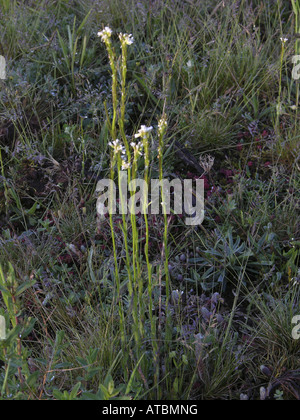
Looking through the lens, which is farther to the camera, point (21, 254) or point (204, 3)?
point (204, 3)

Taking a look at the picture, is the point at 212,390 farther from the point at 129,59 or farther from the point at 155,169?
the point at 129,59

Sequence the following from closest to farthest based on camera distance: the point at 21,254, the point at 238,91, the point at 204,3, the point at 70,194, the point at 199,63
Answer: the point at 21,254
the point at 70,194
the point at 238,91
the point at 199,63
the point at 204,3

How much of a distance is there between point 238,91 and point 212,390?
1.64 meters

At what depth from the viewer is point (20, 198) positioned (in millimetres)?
2527

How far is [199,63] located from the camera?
2979mm

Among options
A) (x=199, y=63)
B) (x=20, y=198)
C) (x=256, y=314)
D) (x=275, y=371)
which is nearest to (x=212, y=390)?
(x=275, y=371)

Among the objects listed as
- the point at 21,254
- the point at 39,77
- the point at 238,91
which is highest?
the point at 39,77

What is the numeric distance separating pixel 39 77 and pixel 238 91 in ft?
3.90

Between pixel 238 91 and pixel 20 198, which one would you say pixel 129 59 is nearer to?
pixel 238 91

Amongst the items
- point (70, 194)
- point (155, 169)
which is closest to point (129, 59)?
point (155, 169)
